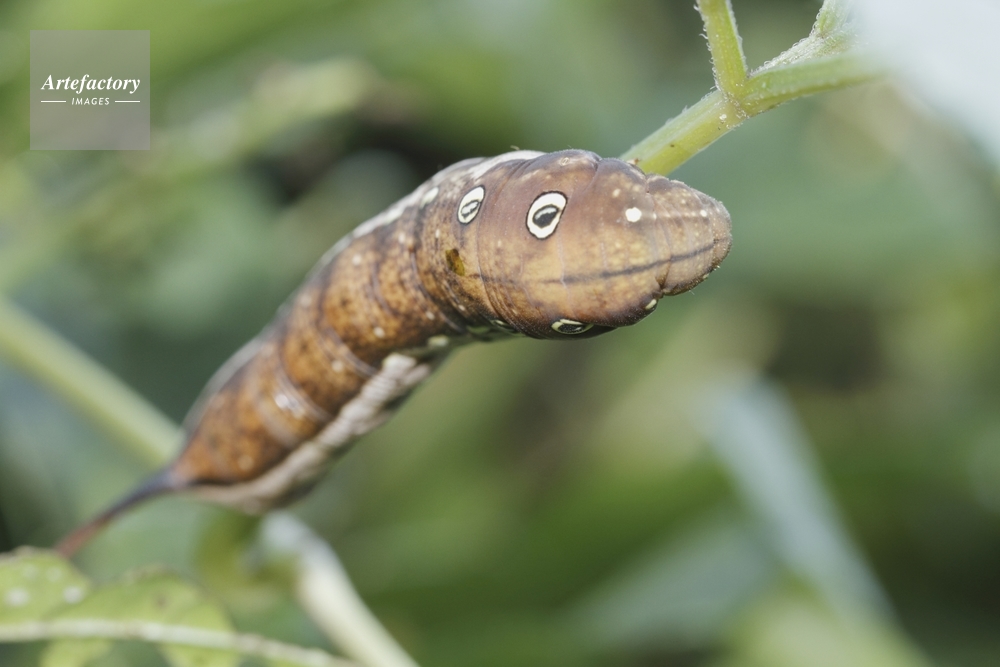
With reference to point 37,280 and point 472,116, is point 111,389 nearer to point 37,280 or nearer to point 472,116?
point 37,280

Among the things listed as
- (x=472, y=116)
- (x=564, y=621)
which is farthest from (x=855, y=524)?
(x=472, y=116)

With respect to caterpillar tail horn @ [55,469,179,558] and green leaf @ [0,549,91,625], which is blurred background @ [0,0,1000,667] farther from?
green leaf @ [0,549,91,625]

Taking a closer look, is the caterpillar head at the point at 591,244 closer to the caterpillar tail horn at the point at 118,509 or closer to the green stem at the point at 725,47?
the green stem at the point at 725,47

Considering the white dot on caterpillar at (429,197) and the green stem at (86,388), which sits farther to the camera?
the green stem at (86,388)

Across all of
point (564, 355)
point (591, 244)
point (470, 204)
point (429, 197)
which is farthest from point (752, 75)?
point (564, 355)

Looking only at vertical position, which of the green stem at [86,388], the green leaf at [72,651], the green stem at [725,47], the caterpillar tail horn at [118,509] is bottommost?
the green leaf at [72,651]

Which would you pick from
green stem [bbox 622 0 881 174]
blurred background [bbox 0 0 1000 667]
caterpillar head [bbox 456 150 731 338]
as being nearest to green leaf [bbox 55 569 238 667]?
blurred background [bbox 0 0 1000 667]

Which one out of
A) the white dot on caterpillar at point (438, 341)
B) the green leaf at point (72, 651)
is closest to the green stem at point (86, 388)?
the green leaf at point (72, 651)
